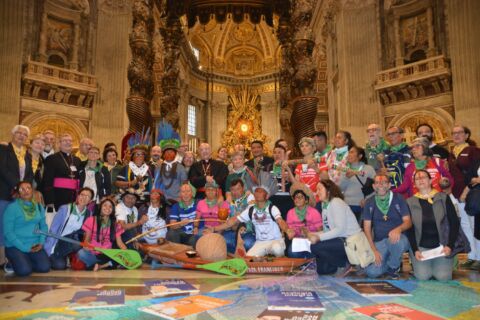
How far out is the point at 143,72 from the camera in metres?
7.53

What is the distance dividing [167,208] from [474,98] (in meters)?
12.7

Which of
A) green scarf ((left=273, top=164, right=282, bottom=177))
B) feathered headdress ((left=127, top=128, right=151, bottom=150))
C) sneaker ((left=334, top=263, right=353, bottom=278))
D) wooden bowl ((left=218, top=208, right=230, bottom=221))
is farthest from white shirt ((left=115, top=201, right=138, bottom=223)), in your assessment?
sneaker ((left=334, top=263, right=353, bottom=278))

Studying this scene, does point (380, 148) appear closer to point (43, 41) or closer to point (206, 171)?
point (206, 171)

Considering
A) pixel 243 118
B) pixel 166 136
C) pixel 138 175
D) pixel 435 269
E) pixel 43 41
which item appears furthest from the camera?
pixel 243 118

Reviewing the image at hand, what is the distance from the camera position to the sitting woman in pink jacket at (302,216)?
5.62 meters

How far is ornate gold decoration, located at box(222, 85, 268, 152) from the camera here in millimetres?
33406

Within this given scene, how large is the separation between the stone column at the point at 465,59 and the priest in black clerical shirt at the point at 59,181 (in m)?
13.5

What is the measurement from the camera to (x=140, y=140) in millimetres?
7219

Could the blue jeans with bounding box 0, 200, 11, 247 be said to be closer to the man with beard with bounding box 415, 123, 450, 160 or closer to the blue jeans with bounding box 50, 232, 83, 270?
the blue jeans with bounding box 50, 232, 83, 270

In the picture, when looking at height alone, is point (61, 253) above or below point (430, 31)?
below

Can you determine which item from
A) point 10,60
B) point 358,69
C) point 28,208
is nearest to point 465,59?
point 358,69

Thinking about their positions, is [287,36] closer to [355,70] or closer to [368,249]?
[368,249]

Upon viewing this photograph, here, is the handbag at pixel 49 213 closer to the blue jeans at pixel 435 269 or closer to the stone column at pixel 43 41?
the blue jeans at pixel 435 269

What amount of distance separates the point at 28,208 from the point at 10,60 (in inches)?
506
